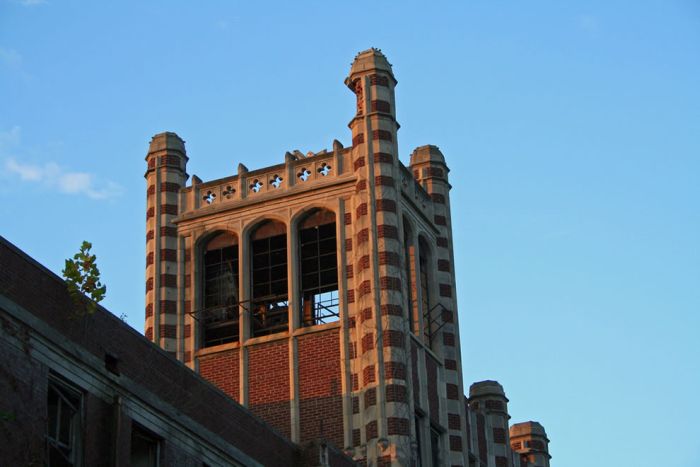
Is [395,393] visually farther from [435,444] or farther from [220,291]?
[220,291]

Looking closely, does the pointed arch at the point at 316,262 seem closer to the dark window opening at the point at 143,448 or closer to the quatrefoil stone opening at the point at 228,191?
the quatrefoil stone opening at the point at 228,191

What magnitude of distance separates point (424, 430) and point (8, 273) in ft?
67.2

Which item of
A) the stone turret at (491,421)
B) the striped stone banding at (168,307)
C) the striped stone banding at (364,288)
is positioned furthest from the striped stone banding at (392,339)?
the striped stone banding at (168,307)

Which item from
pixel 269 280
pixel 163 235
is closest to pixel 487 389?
pixel 269 280

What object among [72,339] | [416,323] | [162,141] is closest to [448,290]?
[416,323]

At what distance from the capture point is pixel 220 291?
49719 mm

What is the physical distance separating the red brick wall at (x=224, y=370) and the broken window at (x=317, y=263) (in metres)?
2.26

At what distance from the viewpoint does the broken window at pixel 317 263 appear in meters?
48.2

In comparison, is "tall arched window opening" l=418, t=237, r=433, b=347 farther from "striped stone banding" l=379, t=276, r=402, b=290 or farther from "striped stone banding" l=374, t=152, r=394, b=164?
"striped stone banding" l=374, t=152, r=394, b=164

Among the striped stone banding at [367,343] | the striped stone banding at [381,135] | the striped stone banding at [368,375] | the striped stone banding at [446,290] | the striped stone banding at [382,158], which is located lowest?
the striped stone banding at [368,375]

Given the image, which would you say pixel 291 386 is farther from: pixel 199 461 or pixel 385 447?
pixel 199 461

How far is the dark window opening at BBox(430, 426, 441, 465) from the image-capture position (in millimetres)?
46844

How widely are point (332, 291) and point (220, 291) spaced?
11.8 ft

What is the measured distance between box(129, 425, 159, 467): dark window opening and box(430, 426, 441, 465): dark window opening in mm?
16891
